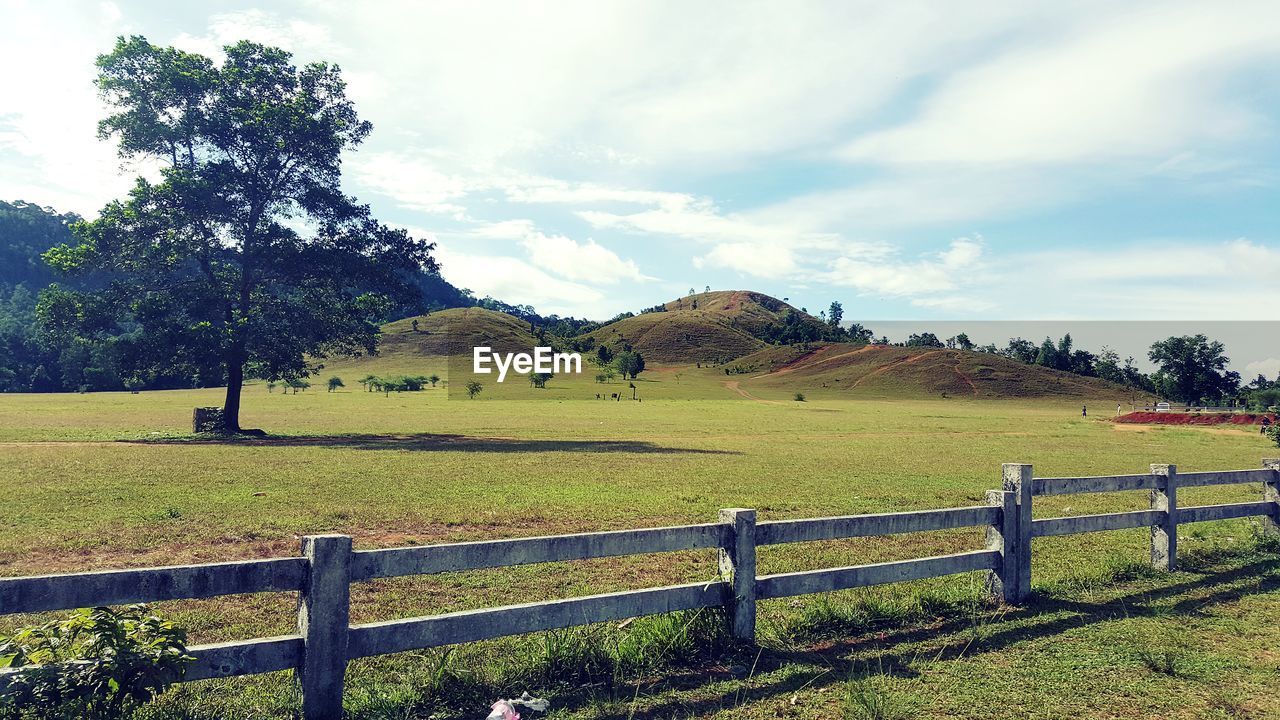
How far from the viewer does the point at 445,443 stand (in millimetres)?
33875

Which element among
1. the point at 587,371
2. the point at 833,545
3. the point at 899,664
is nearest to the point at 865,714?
the point at 899,664

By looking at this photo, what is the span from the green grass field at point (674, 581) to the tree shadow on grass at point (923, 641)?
3 cm

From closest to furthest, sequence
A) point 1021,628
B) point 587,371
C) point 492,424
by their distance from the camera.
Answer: point 1021,628 < point 492,424 < point 587,371

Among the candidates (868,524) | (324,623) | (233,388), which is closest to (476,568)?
(324,623)

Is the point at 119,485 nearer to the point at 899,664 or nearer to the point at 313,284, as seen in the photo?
the point at 899,664

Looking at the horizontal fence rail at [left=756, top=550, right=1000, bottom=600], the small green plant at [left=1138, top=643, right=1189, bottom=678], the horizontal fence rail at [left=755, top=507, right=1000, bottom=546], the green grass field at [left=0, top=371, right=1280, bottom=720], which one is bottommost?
the green grass field at [left=0, top=371, right=1280, bottom=720]

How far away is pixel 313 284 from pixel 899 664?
128ft

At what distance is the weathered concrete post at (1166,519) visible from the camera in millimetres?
10141

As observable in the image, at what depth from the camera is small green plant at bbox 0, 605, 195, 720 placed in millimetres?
4246

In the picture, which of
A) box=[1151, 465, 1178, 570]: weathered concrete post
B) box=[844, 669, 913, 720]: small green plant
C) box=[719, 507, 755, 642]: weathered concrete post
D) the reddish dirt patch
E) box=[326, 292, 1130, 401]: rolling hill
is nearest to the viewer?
box=[844, 669, 913, 720]: small green plant

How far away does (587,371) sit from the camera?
16988 centimetres

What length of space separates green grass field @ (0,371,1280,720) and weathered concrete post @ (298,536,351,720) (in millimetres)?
372

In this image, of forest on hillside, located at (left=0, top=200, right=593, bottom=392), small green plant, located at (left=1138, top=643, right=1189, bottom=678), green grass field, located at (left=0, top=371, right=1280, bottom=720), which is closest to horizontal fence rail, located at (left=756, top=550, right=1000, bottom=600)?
green grass field, located at (left=0, top=371, right=1280, bottom=720)

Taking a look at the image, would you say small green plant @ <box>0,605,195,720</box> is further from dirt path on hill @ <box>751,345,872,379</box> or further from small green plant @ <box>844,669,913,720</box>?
dirt path on hill @ <box>751,345,872,379</box>
